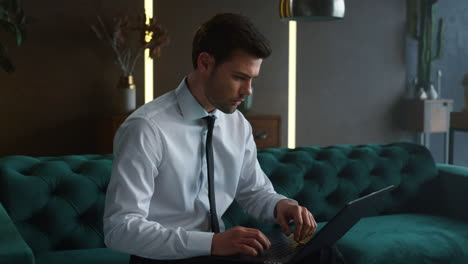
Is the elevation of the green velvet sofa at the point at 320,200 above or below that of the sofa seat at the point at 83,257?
above

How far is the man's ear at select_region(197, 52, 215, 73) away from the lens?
5.41ft

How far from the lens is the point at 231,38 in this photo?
1621 mm

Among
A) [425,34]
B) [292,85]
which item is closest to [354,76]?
[292,85]

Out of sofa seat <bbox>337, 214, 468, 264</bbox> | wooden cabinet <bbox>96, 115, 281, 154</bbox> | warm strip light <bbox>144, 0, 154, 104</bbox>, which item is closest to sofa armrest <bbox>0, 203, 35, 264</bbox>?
sofa seat <bbox>337, 214, 468, 264</bbox>

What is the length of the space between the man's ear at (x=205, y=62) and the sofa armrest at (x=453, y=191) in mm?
1538

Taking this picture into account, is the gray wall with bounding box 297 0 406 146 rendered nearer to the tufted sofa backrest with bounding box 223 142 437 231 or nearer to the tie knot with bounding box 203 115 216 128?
the tufted sofa backrest with bounding box 223 142 437 231

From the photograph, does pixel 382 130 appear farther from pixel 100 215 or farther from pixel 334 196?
pixel 100 215

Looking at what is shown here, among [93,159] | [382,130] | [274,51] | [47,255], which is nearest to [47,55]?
[274,51]

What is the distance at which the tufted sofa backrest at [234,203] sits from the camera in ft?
6.77

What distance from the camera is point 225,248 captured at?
55.7 inches

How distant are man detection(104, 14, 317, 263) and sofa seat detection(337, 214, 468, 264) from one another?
1.75 ft

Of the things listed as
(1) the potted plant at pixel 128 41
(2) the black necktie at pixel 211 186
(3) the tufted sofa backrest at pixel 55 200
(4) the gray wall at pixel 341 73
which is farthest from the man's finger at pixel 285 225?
(4) the gray wall at pixel 341 73

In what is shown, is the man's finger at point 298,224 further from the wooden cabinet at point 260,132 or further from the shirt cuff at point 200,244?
the wooden cabinet at point 260,132

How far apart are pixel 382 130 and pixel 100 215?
14.1 feet
